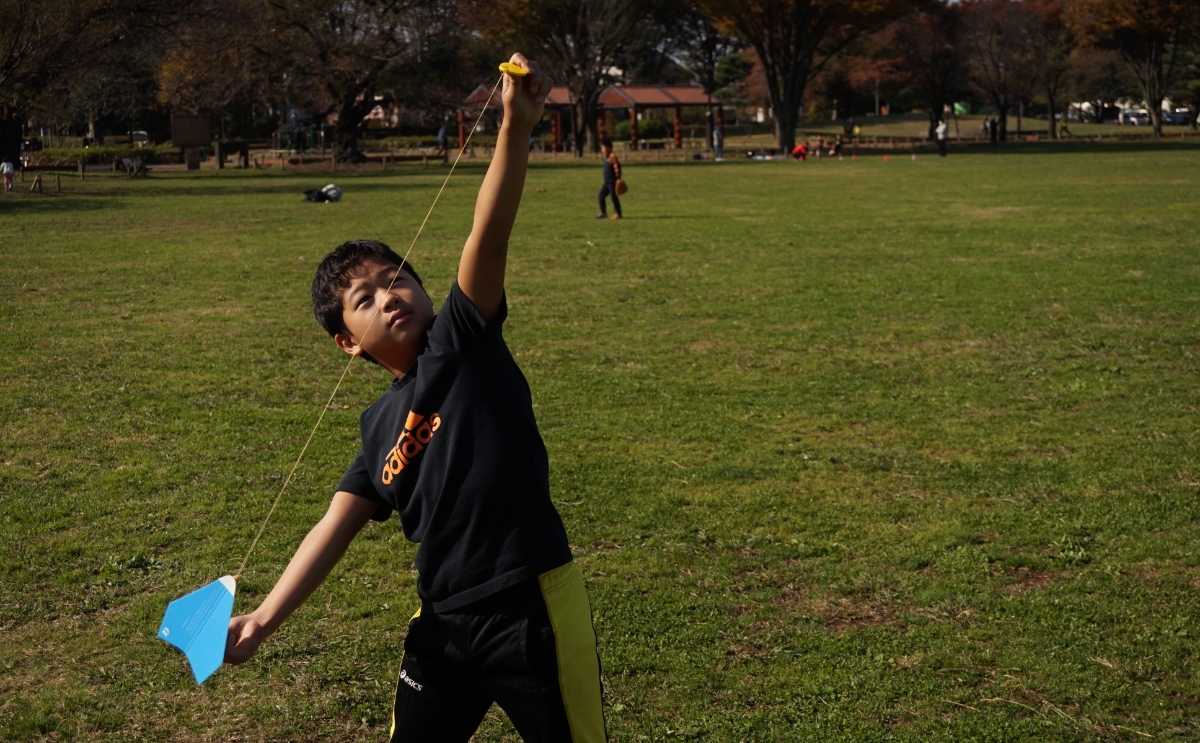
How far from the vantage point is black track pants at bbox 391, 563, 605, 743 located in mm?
2494

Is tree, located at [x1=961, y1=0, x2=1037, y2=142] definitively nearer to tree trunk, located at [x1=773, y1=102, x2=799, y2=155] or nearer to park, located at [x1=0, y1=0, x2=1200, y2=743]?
tree trunk, located at [x1=773, y1=102, x2=799, y2=155]

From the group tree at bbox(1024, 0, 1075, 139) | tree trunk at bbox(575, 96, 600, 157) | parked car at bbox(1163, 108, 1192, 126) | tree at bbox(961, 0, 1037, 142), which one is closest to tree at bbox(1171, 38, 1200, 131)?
parked car at bbox(1163, 108, 1192, 126)

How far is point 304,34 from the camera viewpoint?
154 ft

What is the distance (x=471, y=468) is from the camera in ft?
8.22

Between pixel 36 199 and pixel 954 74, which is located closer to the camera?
pixel 36 199

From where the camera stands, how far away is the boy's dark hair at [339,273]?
268 centimetres

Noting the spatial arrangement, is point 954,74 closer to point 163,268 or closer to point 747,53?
point 747,53

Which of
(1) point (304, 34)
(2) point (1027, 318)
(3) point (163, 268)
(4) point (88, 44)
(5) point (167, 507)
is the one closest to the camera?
(5) point (167, 507)

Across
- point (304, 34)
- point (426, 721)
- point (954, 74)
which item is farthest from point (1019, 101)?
point (426, 721)

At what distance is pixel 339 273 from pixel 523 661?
37.1 inches

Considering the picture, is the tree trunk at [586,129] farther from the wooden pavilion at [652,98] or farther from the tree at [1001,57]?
the tree at [1001,57]

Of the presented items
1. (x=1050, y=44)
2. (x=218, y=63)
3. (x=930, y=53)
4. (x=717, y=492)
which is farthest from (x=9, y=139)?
(x=1050, y=44)

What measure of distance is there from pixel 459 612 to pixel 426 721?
12.9 inches

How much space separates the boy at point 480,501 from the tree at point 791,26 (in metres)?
56.7
